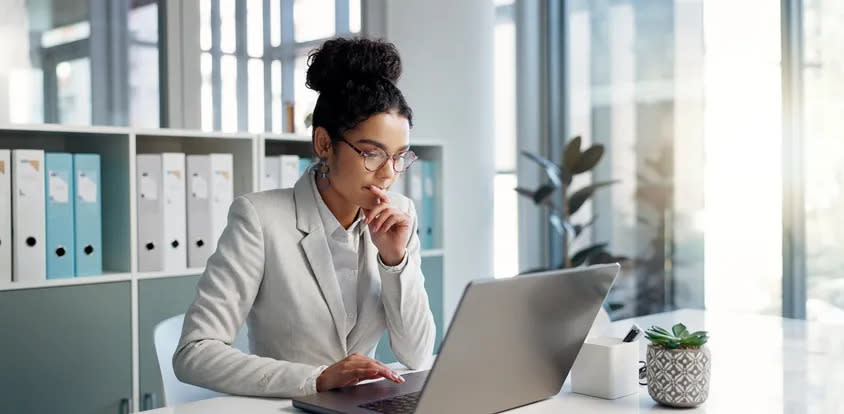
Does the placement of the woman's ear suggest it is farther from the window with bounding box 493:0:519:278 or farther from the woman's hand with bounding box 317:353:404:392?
the window with bounding box 493:0:519:278

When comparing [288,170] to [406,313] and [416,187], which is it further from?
[406,313]

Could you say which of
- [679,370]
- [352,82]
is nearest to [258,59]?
[352,82]

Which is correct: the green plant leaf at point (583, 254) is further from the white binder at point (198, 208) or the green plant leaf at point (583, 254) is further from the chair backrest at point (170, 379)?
the chair backrest at point (170, 379)

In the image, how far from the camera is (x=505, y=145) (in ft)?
15.3

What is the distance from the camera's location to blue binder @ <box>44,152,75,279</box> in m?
2.71

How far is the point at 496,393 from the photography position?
1321 millimetres

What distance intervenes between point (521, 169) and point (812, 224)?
1.57m

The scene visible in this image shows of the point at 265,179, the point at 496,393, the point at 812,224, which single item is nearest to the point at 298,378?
the point at 496,393

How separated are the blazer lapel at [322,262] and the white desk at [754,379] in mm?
363

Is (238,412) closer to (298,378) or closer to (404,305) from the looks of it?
(298,378)

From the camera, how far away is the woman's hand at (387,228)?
173cm

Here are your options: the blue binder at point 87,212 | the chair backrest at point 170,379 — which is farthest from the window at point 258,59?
the chair backrest at point 170,379

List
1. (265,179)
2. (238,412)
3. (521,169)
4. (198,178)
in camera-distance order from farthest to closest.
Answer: (521,169)
(265,179)
(198,178)
(238,412)

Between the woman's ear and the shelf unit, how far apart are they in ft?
4.09
